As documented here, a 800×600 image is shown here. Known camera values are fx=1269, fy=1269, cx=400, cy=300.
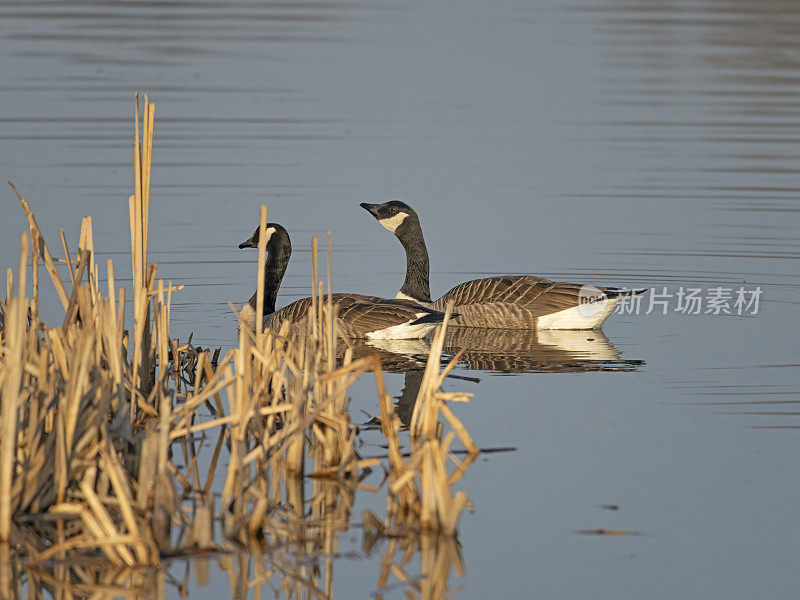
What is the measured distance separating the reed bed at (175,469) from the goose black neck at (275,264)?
4285mm

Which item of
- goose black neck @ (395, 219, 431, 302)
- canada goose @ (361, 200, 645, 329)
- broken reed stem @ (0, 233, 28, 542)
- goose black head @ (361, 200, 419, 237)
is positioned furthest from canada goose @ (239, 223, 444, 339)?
broken reed stem @ (0, 233, 28, 542)

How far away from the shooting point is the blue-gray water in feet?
21.5

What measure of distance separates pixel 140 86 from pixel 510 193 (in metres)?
8.61

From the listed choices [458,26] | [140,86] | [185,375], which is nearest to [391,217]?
[185,375]

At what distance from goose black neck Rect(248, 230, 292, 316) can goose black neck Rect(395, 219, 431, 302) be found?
1202 millimetres

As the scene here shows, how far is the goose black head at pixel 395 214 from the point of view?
41.0 feet

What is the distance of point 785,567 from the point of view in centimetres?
564

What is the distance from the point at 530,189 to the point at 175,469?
34.9 feet

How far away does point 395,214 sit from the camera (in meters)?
12.6

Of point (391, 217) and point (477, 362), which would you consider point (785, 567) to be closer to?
point (477, 362)

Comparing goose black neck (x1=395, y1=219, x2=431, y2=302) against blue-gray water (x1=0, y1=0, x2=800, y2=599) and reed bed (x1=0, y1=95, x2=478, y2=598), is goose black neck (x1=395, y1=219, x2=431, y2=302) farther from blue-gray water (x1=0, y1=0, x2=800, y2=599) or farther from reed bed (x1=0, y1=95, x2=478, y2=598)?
reed bed (x1=0, y1=95, x2=478, y2=598)

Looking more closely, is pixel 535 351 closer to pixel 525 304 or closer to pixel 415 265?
pixel 525 304

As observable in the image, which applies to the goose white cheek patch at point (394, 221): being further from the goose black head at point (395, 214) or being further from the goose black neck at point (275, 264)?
the goose black neck at point (275, 264)

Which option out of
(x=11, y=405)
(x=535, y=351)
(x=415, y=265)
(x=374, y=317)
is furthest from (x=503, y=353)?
(x=11, y=405)
